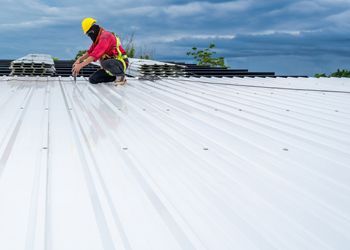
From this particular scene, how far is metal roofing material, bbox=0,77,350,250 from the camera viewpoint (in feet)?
5.32

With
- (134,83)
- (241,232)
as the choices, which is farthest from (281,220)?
(134,83)

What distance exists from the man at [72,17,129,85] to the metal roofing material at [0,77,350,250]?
89.7 inches

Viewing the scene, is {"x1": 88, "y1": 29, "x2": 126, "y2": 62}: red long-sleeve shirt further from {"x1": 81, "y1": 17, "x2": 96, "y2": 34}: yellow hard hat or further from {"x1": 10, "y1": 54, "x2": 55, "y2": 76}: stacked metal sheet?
{"x1": 10, "y1": 54, "x2": 55, "y2": 76}: stacked metal sheet

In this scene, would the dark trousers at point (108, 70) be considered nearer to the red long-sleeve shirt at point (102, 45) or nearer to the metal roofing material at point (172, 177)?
the red long-sleeve shirt at point (102, 45)

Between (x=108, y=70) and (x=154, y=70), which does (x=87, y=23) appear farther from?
(x=154, y=70)

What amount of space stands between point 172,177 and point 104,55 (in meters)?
5.09

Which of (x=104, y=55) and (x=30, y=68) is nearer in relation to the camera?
(x=104, y=55)

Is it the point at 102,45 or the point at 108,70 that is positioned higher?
the point at 102,45

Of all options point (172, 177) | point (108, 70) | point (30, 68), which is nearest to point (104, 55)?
point (108, 70)

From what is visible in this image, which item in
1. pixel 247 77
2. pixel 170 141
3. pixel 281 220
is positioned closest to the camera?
pixel 281 220

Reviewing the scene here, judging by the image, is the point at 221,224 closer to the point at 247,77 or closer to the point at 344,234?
the point at 344,234

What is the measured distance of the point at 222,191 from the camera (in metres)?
2.04

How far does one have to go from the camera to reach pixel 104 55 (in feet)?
23.0

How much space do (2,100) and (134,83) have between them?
2681 millimetres
